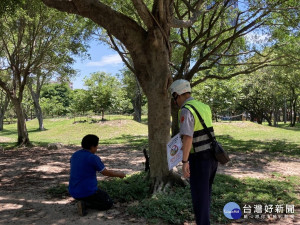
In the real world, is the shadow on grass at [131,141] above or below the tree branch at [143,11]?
below

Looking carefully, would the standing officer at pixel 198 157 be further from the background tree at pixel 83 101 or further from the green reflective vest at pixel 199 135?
the background tree at pixel 83 101

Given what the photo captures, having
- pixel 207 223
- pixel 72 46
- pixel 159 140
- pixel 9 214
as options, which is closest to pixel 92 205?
pixel 9 214

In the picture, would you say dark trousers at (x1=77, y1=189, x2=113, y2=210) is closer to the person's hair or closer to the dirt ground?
the dirt ground

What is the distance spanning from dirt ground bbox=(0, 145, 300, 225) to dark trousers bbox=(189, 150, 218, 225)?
129 cm

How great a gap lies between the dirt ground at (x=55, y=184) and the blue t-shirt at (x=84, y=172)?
1.28 feet

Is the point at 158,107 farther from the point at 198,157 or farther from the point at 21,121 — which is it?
the point at 21,121

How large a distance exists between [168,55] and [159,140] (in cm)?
176

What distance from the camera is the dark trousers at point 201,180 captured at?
3.26m

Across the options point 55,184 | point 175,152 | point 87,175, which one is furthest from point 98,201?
point 55,184

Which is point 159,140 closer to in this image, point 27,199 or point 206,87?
point 27,199

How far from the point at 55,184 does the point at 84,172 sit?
269 cm

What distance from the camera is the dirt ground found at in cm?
445

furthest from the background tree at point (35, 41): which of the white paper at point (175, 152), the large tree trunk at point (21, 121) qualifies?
the white paper at point (175, 152)

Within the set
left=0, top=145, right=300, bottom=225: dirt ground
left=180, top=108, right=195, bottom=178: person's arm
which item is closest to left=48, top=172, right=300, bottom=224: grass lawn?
left=0, top=145, right=300, bottom=225: dirt ground
